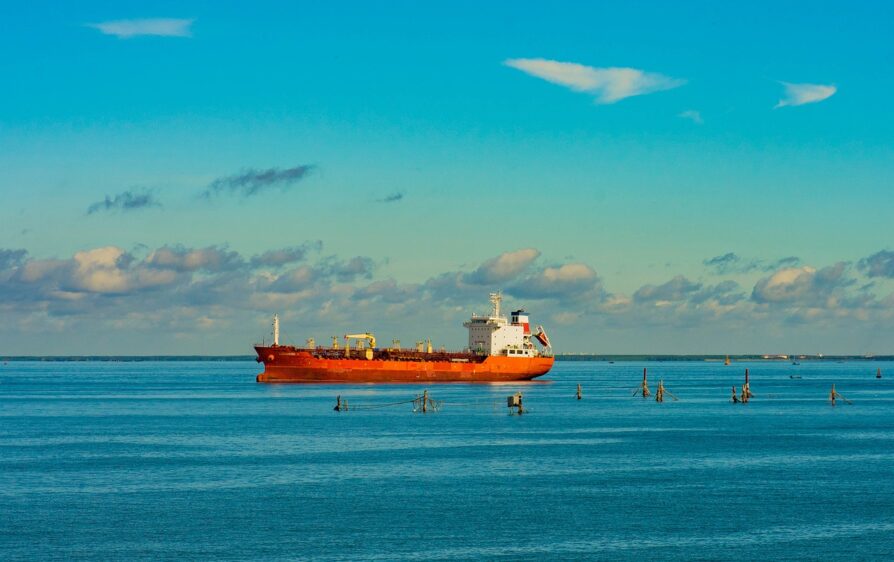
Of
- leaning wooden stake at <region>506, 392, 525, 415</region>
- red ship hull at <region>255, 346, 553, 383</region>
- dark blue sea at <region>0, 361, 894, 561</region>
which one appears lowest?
dark blue sea at <region>0, 361, 894, 561</region>

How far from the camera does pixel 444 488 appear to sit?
52.2m

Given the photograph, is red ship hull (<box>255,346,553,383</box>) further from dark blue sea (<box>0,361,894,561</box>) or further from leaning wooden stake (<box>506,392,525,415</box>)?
leaning wooden stake (<box>506,392,525,415</box>)

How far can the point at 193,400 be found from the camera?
133m

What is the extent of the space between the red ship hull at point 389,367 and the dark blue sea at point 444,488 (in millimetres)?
47914

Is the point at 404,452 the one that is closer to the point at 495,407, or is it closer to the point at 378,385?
the point at 495,407

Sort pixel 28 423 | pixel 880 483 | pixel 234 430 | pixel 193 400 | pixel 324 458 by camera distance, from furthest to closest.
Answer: pixel 193 400
pixel 28 423
pixel 234 430
pixel 324 458
pixel 880 483

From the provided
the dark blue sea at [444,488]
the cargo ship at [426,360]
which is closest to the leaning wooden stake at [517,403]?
the dark blue sea at [444,488]

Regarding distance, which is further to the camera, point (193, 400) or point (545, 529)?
point (193, 400)

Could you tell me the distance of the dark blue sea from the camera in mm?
39000

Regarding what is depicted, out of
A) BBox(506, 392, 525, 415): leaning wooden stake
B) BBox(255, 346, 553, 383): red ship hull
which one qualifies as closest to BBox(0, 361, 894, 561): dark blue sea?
BBox(506, 392, 525, 415): leaning wooden stake

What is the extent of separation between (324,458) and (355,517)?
2050 cm

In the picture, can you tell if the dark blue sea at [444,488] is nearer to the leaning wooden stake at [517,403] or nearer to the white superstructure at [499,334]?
the leaning wooden stake at [517,403]

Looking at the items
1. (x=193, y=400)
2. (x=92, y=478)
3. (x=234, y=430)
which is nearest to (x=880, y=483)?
(x=92, y=478)

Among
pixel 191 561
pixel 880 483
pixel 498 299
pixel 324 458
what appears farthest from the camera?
pixel 498 299
